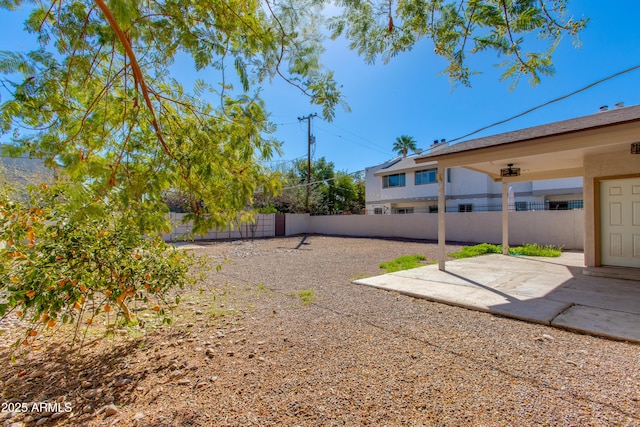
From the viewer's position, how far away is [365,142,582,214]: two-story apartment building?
17.0m

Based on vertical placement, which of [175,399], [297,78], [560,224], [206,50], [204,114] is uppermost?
[206,50]

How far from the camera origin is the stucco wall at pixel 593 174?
5801mm

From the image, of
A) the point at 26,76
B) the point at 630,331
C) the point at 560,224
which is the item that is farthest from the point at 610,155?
the point at 26,76

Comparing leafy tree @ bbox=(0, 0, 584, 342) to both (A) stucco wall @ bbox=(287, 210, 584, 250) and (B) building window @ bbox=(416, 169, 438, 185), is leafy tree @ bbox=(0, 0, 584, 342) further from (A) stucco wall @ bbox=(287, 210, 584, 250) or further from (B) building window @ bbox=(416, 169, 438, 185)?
(B) building window @ bbox=(416, 169, 438, 185)

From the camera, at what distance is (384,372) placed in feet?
7.71

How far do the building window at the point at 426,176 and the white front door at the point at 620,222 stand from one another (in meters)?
13.7

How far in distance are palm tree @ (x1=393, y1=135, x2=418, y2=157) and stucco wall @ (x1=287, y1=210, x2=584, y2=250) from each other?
46.8 feet

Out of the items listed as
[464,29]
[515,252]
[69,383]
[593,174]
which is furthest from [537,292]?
[69,383]

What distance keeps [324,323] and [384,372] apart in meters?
1.19

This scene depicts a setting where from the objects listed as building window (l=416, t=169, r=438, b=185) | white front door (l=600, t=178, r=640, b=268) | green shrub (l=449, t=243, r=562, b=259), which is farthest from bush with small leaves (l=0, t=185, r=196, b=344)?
building window (l=416, t=169, r=438, b=185)

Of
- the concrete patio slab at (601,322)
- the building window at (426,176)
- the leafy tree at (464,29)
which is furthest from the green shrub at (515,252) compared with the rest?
the building window at (426,176)

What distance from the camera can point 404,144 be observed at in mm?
30109

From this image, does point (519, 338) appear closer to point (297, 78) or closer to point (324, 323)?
point (324, 323)

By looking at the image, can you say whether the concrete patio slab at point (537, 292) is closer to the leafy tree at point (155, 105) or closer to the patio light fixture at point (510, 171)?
the patio light fixture at point (510, 171)
